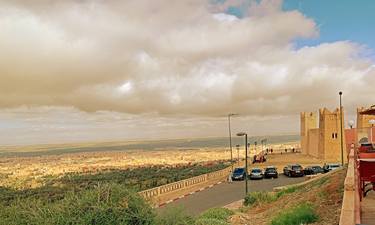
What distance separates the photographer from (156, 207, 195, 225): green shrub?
27.9 feet

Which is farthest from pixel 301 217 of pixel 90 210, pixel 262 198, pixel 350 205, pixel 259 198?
pixel 262 198

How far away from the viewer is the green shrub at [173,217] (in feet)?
27.9

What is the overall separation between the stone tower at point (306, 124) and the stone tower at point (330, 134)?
11137mm

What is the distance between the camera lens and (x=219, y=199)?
2633 cm

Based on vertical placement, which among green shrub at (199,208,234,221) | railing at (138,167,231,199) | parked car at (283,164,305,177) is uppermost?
green shrub at (199,208,234,221)

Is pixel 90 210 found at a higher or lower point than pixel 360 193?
lower

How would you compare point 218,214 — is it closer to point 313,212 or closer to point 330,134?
point 313,212

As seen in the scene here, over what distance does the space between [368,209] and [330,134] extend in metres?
47.9

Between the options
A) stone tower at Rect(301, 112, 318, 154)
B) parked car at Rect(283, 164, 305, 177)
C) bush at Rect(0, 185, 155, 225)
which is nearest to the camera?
bush at Rect(0, 185, 155, 225)

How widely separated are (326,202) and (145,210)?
5263mm

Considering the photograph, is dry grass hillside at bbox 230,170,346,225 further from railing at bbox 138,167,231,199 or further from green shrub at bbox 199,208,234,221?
railing at bbox 138,167,231,199

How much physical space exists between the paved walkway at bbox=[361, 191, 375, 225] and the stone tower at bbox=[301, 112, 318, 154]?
2294 inches

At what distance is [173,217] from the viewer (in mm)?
8680

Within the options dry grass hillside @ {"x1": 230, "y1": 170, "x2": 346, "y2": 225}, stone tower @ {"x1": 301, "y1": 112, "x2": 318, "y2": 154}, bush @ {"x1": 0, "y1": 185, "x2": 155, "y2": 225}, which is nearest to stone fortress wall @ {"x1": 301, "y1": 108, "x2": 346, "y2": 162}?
stone tower @ {"x1": 301, "y1": 112, "x2": 318, "y2": 154}
